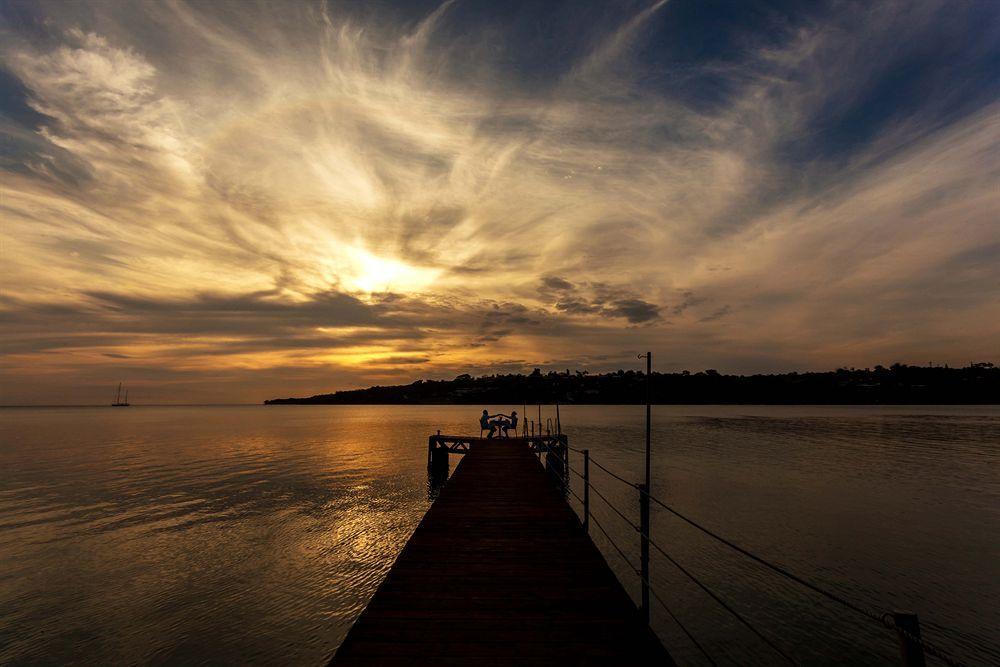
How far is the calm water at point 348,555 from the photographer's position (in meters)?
10.5

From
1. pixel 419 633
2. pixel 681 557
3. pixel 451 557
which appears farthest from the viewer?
pixel 681 557

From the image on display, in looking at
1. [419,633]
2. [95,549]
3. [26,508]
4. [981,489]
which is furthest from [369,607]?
[981,489]

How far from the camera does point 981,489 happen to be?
26688 mm

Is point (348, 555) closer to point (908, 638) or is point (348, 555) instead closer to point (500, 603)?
point (500, 603)

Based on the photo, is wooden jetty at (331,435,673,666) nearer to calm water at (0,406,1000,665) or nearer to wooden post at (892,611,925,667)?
wooden post at (892,611,925,667)

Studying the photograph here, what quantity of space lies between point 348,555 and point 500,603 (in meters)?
10.5

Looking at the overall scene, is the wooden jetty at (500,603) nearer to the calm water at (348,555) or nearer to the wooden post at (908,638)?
the wooden post at (908,638)

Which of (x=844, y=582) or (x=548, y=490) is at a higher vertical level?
(x=548, y=490)

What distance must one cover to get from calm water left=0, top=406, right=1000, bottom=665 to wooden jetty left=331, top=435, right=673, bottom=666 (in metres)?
3.83

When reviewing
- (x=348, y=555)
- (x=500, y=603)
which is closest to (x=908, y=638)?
(x=500, y=603)

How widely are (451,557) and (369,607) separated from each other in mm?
2278

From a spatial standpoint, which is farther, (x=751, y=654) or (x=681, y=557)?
(x=681, y=557)

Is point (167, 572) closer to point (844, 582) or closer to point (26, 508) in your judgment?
point (26, 508)

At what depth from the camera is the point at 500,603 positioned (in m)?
6.70
